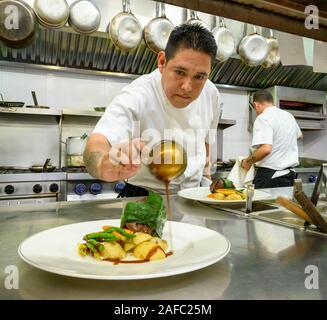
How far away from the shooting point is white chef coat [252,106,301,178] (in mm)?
3355

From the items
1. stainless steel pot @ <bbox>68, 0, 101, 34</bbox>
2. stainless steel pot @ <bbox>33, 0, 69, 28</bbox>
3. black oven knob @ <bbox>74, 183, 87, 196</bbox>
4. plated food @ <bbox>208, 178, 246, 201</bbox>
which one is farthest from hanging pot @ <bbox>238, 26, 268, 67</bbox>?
plated food @ <bbox>208, 178, 246, 201</bbox>

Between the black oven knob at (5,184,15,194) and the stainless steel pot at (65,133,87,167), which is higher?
the stainless steel pot at (65,133,87,167)

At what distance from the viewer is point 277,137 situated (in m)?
3.41

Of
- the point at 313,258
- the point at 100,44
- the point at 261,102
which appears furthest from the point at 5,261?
the point at 261,102

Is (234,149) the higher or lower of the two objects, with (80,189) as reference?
higher

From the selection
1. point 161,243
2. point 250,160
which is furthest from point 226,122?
point 161,243

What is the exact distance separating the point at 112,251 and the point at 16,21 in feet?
8.83

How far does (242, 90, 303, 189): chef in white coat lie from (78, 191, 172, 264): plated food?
8.41 ft

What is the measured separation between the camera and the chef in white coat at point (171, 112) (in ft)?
4.63

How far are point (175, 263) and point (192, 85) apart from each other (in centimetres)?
107

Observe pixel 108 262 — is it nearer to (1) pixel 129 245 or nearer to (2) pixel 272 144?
(1) pixel 129 245

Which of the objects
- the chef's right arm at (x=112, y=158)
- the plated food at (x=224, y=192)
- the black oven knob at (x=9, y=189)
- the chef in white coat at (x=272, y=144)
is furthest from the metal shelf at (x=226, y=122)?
the chef's right arm at (x=112, y=158)

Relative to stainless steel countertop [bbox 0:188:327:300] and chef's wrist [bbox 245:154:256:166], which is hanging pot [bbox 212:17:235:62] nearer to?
chef's wrist [bbox 245:154:256:166]

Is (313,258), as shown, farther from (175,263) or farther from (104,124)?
(104,124)
